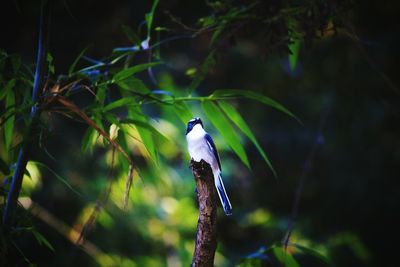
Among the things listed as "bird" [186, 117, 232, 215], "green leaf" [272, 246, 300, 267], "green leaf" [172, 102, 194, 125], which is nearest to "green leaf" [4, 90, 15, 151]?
"green leaf" [172, 102, 194, 125]

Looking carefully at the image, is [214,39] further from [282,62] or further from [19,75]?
[282,62]

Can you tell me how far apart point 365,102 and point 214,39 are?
4.03m

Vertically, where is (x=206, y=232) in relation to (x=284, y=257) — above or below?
below

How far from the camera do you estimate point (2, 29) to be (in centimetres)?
536

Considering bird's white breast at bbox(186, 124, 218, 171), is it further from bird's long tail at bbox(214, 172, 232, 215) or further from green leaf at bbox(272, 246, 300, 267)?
green leaf at bbox(272, 246, 300, 267)

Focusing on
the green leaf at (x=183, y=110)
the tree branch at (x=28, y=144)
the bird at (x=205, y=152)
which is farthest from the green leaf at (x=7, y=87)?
the bird at (x=205, y=152)

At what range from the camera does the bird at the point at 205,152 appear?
75.3 inches

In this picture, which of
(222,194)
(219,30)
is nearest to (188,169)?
(219,30)

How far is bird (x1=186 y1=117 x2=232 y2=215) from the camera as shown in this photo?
1.91m

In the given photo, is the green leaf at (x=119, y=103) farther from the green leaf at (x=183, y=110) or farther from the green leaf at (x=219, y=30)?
the green leaf at (x=219, y=30)

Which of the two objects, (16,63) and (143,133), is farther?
(143,133)

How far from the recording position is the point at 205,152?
203 cm

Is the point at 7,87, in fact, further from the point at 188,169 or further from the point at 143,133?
the point at 188,169

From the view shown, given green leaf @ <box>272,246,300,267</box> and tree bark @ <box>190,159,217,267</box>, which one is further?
green leaf @ <box>272,246,300,267</box>
